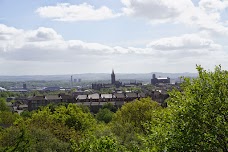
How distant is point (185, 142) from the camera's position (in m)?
16.4

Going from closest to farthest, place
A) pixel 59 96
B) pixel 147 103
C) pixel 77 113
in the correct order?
1. pixel 147 103
2. pixel 77 113
3. pixel 59 96

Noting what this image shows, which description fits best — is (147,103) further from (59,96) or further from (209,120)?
(59,96)

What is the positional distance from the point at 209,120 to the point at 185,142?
177cm

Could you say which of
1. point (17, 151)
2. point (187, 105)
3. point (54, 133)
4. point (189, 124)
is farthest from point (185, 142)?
point (54, 133)

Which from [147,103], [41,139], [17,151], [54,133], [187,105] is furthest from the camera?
[147,103]

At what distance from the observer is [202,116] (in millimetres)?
16969

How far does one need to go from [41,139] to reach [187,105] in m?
22.3

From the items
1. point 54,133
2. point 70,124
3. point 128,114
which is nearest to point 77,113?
point 70,124

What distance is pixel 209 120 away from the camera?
17047mm

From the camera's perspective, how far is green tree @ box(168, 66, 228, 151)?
16.3 meters

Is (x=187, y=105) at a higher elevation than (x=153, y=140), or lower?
higher

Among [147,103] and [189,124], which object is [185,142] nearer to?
[189,124]

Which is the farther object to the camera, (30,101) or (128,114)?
(30,101)

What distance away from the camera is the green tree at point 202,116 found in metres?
16.3
